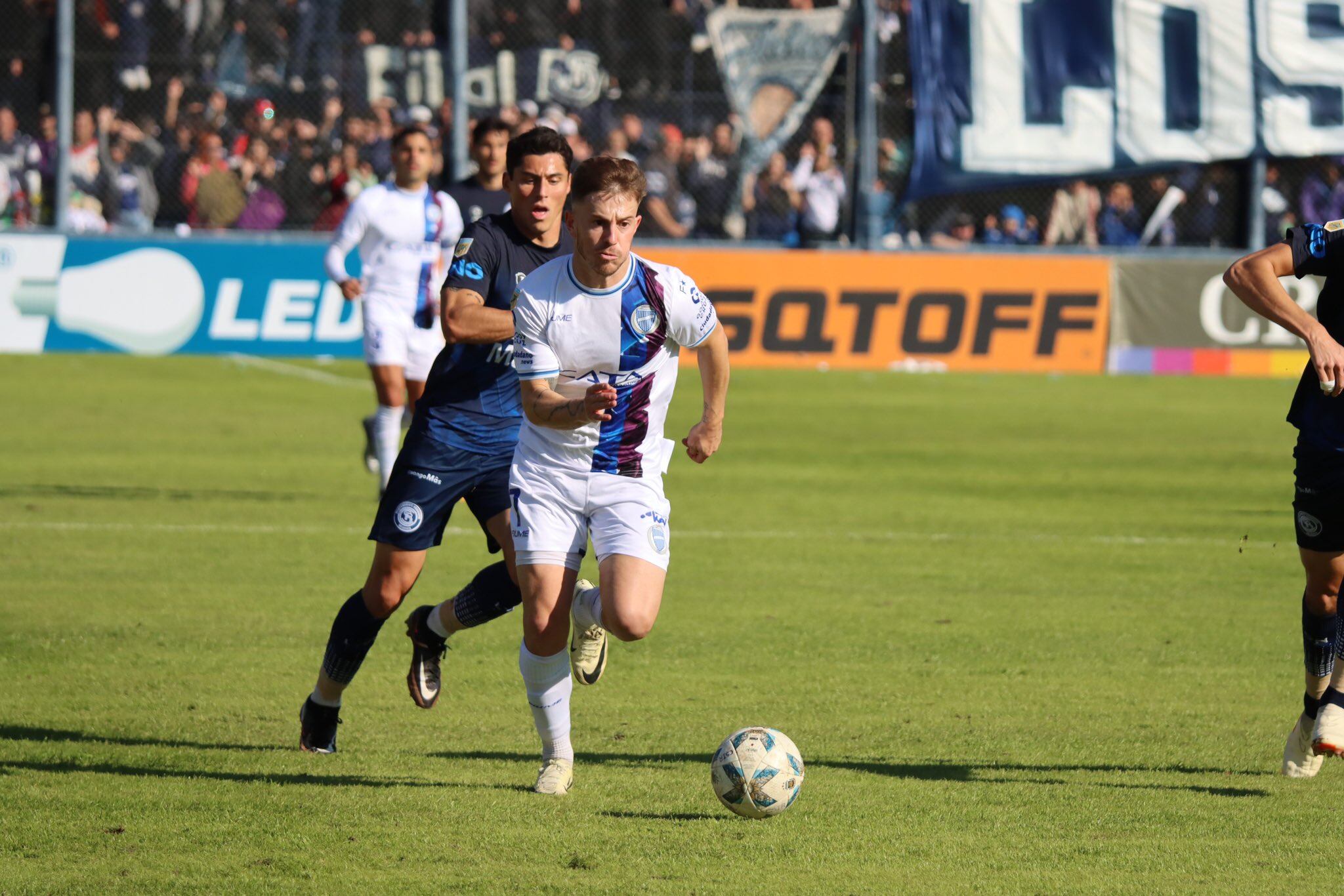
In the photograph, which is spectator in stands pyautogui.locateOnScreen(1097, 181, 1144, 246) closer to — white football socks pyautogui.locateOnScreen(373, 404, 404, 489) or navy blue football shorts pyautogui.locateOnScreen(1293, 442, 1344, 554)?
white football socks pyautogui.locateOnScreen(373, 404, 404, 489)

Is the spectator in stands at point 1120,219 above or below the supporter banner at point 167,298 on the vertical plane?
above

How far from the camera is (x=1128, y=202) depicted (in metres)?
23.9

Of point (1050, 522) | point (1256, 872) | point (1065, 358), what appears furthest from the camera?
point (1065, 358)

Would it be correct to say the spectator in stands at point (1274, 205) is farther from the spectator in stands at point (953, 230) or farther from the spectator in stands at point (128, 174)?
the spectator in stands at point (128, 174)

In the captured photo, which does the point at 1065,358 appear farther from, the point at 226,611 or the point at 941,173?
the point at 226,611

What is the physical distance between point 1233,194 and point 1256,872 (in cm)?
2086

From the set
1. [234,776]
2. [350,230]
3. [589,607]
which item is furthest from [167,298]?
[589,607]

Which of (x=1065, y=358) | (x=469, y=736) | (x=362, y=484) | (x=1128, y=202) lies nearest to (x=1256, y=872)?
(x=469, y=736)

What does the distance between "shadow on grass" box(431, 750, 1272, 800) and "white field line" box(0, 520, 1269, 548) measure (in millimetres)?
5093

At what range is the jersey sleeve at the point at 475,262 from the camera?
6426 mm

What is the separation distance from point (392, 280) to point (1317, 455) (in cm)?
746

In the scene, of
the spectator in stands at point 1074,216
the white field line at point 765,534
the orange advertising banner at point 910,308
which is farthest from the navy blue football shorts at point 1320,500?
the spectator in stands at point 1074,216

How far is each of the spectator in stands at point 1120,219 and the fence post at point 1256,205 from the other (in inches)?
51.3

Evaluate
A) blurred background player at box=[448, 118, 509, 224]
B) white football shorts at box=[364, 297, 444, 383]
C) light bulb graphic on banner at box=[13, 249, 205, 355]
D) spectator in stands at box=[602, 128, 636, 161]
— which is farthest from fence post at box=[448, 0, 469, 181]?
blurred background player at box=[448, 118, 509, 224]
